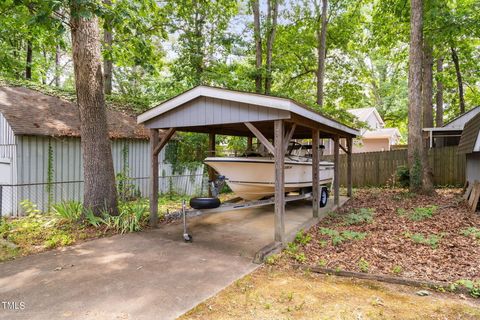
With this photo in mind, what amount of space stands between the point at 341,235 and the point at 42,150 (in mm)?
8237

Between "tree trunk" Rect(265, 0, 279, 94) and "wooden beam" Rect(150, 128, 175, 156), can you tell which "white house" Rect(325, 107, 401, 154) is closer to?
"tree trunk" Rect(265, 0, 279, 94)

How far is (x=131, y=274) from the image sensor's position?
3977 millimetres

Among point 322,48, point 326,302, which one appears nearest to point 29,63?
point 322,48

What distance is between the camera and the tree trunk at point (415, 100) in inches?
387

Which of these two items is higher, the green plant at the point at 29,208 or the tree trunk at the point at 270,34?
the tree trunk at the point at 270,34

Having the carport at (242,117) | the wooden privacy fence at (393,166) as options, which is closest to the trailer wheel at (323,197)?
the carport at (242,117)

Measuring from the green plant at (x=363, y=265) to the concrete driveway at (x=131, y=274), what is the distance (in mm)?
1440

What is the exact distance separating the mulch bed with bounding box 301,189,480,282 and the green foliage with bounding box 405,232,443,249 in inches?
2.0

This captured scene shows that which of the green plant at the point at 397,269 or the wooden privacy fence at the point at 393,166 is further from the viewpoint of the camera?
the wooden privacy fence at the point at 393,166

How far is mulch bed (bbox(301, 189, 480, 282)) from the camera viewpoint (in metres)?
3.99

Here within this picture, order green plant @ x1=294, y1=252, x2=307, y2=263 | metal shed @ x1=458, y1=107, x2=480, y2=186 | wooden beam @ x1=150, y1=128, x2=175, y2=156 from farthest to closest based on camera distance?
metal shed @ x1=458, y1=107, x2=480, y2=186 < wooden beam @ x1=150, y1=128, x2=175, y2=156 < green plant @ x1=294, y1=252, x2=307, y2=263

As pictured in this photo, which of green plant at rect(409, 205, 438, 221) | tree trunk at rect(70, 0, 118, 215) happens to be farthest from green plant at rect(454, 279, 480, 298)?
tree trunk at rect(70, 0, 118, 215)

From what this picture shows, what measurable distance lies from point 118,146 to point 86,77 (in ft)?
14.6

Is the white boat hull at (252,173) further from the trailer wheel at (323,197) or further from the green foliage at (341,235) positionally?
the green foliage at (341,235)
